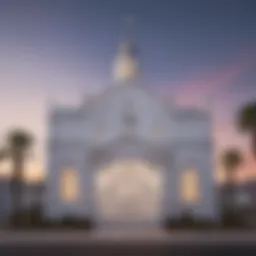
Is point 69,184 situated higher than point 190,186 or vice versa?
point 69,184

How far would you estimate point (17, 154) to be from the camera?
80.8 ft

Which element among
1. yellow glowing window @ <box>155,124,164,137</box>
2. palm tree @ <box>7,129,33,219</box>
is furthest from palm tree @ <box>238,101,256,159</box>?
palm tree @ <box>7,129,33,219</box>

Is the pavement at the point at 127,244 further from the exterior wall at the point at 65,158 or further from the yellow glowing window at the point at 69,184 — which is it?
the yellow glowing window at the point at 69,184

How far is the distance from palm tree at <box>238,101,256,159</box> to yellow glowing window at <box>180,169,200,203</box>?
278 centimetres

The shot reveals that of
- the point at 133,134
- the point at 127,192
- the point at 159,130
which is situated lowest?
the point at 127,192

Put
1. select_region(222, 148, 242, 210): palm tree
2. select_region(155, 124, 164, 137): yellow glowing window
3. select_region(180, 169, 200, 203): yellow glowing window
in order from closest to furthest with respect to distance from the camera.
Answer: select_region(180, 169, 200, 203): yellow glowing window, select_region(155, 124, 164, 137): yellow glowing window, select_region(222, 148, 242, 210): palm tree

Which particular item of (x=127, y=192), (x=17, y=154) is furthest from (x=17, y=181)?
(x=127, y=192)

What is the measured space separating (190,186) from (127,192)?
266 cm

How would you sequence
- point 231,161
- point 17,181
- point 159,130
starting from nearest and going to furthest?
point 17,181 < point 159,130 < point 231,161

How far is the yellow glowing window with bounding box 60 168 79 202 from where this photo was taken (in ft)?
80.6

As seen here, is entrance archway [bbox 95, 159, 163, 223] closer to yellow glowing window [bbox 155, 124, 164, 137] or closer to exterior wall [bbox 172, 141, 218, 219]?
exterior wall [bbox 172, 141, 218, 219]

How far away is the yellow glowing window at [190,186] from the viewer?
80.7ft

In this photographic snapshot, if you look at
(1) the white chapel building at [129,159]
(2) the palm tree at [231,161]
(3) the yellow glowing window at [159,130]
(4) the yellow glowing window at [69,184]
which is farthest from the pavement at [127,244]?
(2) the palm tree at [231,161]

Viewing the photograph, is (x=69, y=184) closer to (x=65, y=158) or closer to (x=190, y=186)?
(x=65, y=158)
